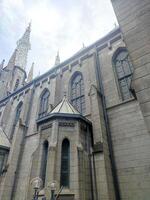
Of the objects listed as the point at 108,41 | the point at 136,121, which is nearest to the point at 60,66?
the point at 108,41

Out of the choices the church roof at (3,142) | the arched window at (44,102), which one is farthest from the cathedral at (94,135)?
the arched window at (44,102)

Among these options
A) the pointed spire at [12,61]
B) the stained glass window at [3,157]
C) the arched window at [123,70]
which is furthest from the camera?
the pointed spire at [12,61]

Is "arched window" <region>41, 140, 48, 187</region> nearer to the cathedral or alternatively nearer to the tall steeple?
the cathedral

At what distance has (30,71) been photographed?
4675cm

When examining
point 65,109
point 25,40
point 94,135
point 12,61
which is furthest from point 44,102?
point 25,40

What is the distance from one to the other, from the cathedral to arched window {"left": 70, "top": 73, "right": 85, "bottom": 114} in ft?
0.32

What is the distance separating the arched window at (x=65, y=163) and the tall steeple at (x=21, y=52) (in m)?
35.5

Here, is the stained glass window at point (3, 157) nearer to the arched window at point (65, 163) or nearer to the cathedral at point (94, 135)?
the cathedral at point (94, 135)

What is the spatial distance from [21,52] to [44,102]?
3365 centimetres

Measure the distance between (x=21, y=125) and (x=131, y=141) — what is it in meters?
11.1

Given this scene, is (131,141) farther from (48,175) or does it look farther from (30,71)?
(30,71)

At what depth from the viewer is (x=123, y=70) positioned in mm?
13633

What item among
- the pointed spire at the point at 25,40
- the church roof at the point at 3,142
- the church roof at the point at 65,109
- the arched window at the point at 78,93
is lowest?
the church roof at the point at 3,142

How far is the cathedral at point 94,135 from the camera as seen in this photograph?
346 inches
